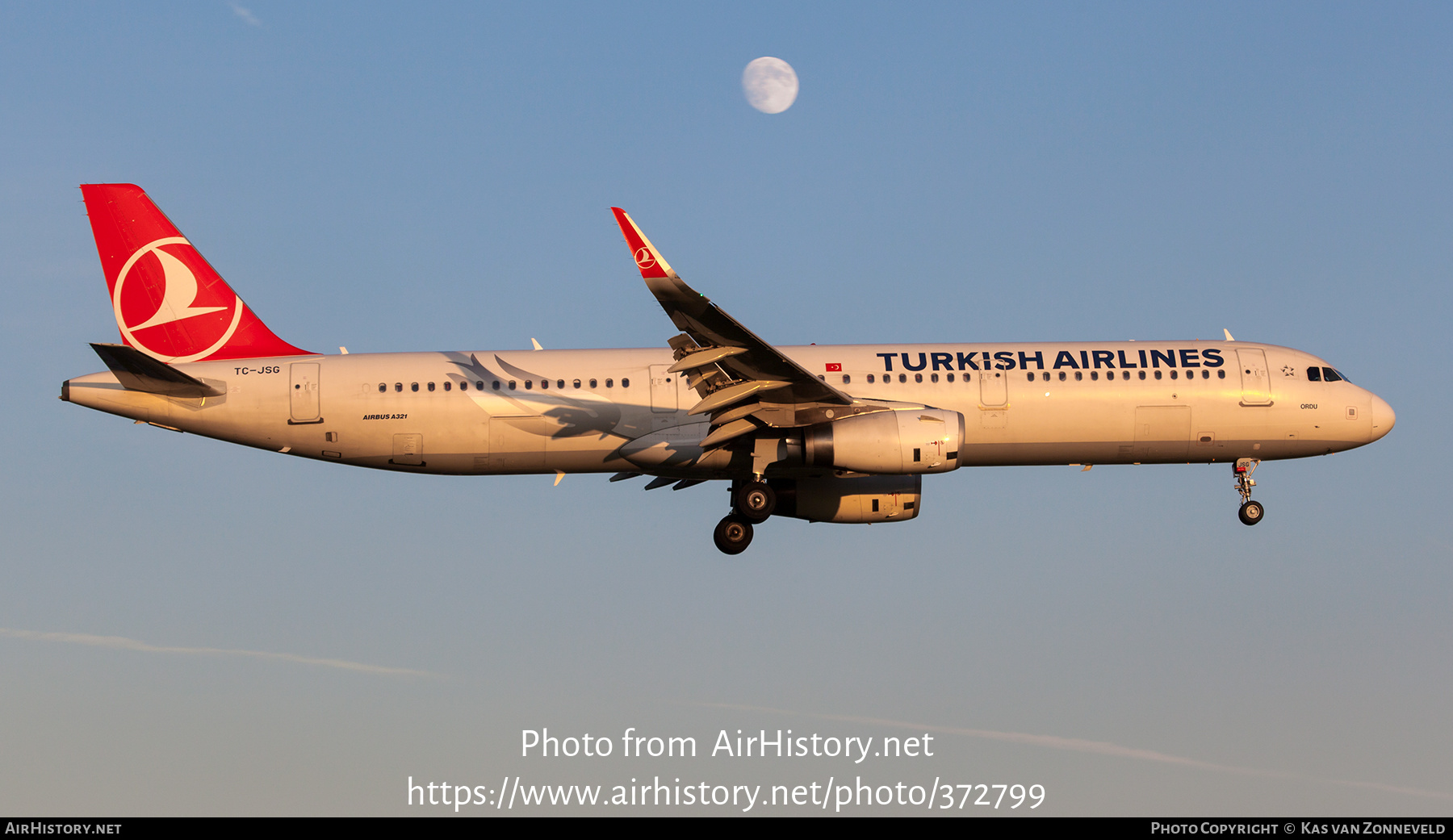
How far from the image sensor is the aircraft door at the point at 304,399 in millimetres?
29516

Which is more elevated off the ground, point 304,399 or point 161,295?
point 161,295

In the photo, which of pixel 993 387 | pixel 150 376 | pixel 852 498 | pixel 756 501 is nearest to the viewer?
pixel 150 376

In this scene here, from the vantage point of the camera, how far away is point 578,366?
30109mm

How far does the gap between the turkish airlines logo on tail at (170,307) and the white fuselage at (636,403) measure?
102 centimetres

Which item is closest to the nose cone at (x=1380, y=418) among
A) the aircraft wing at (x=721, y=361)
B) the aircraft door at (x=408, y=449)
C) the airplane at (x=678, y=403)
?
the airplane at (x=678, y=403)

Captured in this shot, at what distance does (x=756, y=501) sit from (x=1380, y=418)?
15687 mm

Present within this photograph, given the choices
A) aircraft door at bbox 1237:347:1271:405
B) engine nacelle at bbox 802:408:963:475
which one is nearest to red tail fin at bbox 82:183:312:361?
engine nacelle at bbox 802:408:963:475

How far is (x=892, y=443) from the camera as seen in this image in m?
26.8

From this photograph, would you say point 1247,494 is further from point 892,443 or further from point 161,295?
point 161,295

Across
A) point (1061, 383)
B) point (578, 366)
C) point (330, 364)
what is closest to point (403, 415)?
point (330, 364)

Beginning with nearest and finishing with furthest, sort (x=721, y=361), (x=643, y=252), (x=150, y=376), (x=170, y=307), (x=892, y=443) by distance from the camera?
(x=643, y=252) → (x=721, y=361) → (x=892, y=443) → (x=150, y=376) → (x=170, y=307)

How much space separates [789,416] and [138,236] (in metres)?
16.8

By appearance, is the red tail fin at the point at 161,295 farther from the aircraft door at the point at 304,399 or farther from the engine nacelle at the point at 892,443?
the engine nacelle at the point at 892,443

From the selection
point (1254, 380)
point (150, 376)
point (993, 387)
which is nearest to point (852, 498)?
point (993, 387)
